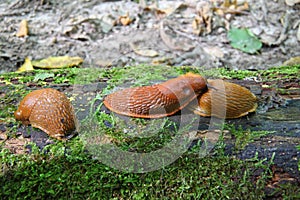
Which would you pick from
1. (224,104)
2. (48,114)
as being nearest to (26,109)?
(48,114)

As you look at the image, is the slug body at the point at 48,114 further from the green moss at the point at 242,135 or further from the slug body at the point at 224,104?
the green moss at the point at 242,135

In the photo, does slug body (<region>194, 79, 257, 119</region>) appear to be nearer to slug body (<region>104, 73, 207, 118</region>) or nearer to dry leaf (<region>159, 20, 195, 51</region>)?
slug body (<region>104, 73, 207, 118</region>)

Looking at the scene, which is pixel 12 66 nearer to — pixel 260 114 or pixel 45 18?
pixel 45 18

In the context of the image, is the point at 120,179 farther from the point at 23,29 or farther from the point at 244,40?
the point at 23,29

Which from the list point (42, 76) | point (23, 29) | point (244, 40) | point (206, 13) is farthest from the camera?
point (206, 13)

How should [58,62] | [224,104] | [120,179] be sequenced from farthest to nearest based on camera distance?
[58,62] → [224,104] → [120,179]

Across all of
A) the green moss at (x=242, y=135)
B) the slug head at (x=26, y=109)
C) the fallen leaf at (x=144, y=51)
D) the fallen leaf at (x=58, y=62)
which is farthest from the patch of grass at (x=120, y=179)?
the fallen leaf at (x=144, y=51)
